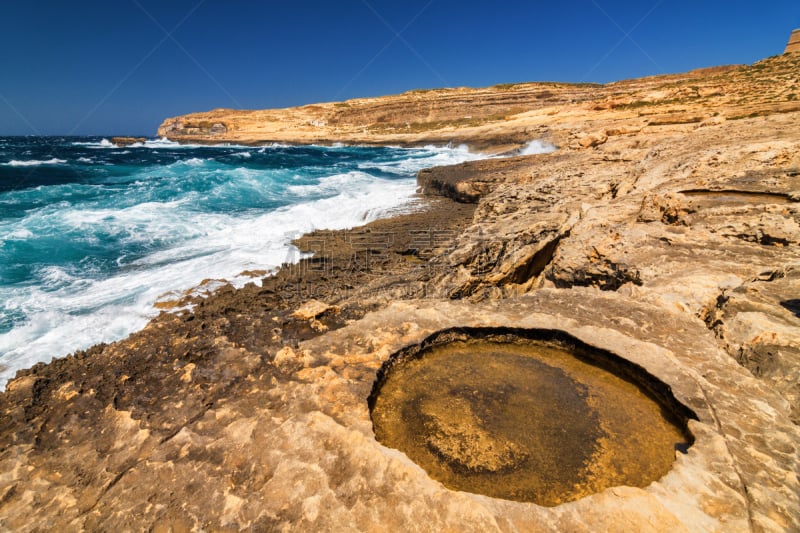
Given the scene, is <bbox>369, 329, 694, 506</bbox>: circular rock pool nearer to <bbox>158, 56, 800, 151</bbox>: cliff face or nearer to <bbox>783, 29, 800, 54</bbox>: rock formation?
<bbox>158, 56, 800, 151</bbox>: cliff face

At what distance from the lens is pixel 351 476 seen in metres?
2.53

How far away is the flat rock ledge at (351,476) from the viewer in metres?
2.21

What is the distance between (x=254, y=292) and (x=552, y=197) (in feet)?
22.0

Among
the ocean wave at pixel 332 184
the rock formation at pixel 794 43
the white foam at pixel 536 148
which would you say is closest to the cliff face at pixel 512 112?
the white foam at pixel 536 148

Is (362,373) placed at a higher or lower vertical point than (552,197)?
lower

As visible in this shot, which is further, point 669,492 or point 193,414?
point 193,414

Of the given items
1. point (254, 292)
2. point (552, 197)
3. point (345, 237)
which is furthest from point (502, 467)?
point (345, 237)

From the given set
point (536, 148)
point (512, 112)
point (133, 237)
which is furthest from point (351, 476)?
point (512, 112)

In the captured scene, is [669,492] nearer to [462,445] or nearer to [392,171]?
[462,445]

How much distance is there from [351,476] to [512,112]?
54.6 meters

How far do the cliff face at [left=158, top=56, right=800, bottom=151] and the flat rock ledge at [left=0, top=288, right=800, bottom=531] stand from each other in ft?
51.4

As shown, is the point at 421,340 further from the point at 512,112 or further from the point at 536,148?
the point at 512,112

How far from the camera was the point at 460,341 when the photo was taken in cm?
423

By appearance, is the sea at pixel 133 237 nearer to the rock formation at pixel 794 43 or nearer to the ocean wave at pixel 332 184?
the ocean wave at pixel 332 184
